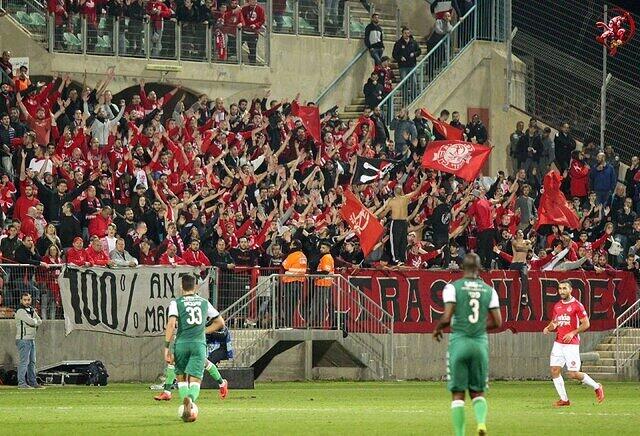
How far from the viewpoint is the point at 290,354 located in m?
A: 37.3

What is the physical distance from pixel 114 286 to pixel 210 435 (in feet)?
47.6

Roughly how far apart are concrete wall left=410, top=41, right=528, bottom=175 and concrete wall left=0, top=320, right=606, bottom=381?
32.7ft

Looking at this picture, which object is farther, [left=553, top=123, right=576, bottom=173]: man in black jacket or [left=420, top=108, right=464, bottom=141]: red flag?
[left=553, top=123, right=576, bottom=173]: man in black jacket

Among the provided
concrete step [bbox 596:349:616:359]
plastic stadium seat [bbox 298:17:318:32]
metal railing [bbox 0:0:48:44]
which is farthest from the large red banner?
plastic stadium seat [bbox 298:17:318:32]

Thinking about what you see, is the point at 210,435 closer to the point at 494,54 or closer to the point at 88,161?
the point at 88,161

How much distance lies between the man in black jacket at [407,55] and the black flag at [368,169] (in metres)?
7.85

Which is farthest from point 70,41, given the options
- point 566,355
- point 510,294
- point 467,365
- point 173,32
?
point 467,365

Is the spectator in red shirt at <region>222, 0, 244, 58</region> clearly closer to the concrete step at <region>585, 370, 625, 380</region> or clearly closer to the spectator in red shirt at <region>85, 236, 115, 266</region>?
the spectator in red shirt at <region>85, 236, 115, 266</region>

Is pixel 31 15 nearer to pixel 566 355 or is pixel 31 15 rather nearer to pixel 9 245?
pixel 9 245

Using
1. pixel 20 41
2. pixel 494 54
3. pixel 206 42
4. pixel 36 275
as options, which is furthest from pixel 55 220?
pixel 494 54

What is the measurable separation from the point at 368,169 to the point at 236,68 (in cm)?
731

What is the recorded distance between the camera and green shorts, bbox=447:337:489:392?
1853cm

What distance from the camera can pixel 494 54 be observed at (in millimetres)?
49812

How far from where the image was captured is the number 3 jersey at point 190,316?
2347cm
